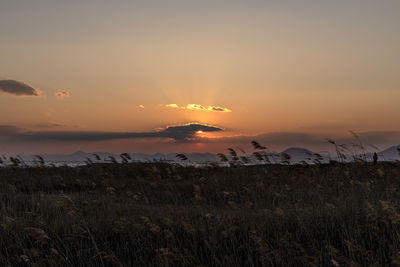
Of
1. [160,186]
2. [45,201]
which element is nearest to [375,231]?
[45,201]

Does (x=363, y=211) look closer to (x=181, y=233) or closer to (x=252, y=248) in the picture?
(x=252, y=248)

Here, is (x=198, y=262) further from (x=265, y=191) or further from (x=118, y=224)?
(x=265, y=191)

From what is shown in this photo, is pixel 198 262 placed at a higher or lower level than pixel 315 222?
lower

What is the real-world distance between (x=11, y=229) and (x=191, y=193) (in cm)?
748

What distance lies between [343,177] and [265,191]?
5.02 metres

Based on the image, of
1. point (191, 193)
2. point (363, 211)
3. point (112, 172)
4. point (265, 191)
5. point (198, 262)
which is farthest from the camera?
point (112, 172)

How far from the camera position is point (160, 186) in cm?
1505

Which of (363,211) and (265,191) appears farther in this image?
(265,191)

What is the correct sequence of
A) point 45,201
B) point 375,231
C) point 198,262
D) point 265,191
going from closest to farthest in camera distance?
Answer: point 198,262 → point 375,231 → point 45,201 → point 265,191

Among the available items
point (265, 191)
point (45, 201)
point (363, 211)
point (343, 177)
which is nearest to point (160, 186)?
point (265, 191)

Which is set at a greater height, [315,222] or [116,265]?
[315,222]

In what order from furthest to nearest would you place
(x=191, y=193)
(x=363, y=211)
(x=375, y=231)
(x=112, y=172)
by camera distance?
(x=112, y=172) < (x=191, y=193) < (x=363, y=211) < (x=375, y=231)

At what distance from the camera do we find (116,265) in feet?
20.9

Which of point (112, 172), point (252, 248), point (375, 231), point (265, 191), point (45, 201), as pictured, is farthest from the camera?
point (112, 172)
